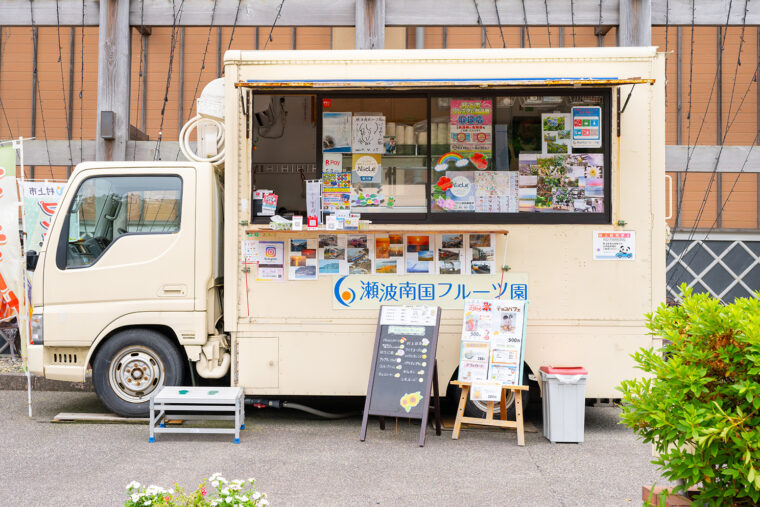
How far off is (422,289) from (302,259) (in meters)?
0.97

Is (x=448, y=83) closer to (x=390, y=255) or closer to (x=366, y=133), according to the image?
(x=366, y=133)

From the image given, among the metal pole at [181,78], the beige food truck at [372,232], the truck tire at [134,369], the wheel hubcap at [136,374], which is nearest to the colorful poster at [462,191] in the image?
the beige food truck at [372,232]

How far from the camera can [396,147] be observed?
5645mm

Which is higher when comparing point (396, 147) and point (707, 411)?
point (396, 147)

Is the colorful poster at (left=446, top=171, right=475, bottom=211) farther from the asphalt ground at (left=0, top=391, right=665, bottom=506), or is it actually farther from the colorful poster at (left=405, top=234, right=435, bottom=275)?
the asphalt ground at (left=0, top=391, right=665, bottom=506)

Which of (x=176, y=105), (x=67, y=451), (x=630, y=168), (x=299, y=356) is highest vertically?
(x=176, y=105)

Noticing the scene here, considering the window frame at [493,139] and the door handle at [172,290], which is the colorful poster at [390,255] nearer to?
the window frame at [493,139]

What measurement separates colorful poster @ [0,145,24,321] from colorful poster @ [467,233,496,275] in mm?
3657

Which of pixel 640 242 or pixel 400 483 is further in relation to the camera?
pixel 640 242

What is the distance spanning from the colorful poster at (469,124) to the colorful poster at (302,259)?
137 cm

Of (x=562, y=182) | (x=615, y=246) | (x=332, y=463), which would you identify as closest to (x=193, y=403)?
→ (x=332, y=463)

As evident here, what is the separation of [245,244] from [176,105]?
640 cm

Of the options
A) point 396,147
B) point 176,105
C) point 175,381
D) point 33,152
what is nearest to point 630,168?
point 396,147

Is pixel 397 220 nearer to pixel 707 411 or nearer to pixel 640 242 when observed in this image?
pixel 640 242
